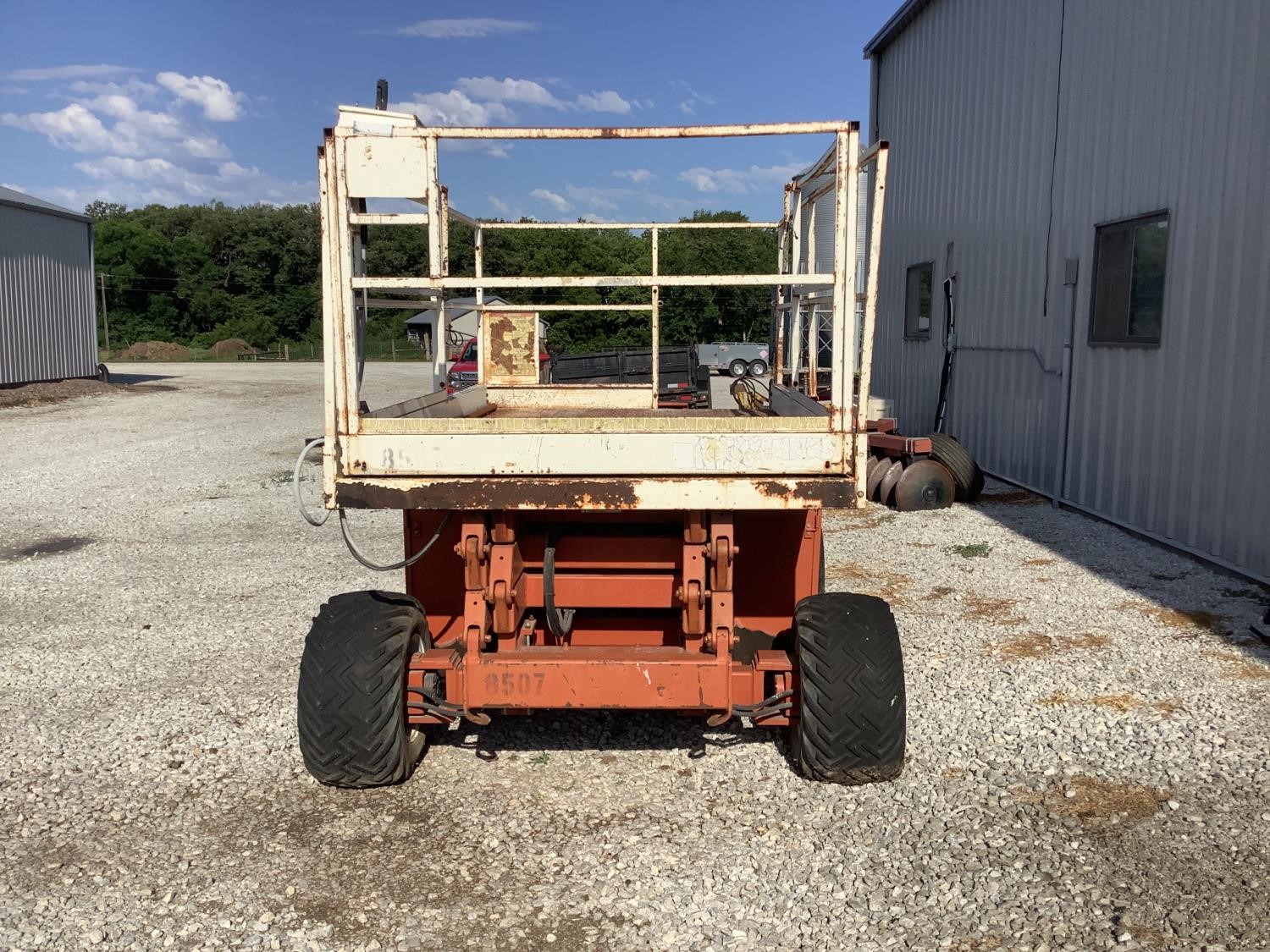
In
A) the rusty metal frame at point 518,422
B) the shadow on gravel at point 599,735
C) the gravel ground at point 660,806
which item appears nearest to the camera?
the gravel ground at point 660,806

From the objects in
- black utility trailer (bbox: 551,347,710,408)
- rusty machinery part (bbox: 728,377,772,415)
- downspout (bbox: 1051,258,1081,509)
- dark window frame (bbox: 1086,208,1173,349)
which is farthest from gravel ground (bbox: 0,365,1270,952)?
black utility trailer (bbox: 551,347,710,408)

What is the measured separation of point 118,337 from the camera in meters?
73.1

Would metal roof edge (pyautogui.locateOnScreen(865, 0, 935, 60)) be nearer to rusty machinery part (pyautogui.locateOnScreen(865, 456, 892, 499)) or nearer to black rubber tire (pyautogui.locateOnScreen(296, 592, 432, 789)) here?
rusty machinery part (pyautogui.locateOnScreen(865, 456, 892, 499))

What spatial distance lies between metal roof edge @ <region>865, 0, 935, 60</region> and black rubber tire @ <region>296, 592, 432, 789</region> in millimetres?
14027

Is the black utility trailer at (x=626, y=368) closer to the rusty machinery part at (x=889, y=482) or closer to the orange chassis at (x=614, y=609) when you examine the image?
the rusty machinery part at (x=889, y=482)

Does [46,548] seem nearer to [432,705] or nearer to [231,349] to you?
[432,705]

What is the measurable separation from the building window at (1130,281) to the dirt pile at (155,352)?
192 ft

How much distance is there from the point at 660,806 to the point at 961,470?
7701mm

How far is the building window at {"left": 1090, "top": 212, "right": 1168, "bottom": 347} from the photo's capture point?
9.01 m

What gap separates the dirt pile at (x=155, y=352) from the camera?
6103cm

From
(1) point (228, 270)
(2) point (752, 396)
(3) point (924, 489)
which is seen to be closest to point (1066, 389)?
(3) point (924, 489)

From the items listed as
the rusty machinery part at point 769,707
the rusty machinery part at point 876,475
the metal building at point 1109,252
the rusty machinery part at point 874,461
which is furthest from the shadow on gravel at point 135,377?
the rusty machinery part at point 769,707

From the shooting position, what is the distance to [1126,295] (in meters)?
9.55

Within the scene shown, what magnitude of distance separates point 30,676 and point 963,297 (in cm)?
1115
